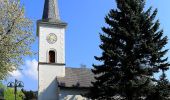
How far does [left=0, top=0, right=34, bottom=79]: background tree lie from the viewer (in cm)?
2138

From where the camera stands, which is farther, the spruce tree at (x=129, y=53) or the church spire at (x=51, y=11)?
the church spire at (x=51, y=11)

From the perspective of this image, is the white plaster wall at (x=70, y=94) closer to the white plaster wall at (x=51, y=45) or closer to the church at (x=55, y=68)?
the church at (x=55, y=68)

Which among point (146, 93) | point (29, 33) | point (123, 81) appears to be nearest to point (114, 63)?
point (123, 81)

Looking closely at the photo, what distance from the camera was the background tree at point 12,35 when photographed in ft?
70.1

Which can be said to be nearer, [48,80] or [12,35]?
[12,35]

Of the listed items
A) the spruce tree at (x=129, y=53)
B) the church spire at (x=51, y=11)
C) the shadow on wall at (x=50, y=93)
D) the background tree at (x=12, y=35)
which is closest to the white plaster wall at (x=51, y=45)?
the church spire at (x=51, y=11)

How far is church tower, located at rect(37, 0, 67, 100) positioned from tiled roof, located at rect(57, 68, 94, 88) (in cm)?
83

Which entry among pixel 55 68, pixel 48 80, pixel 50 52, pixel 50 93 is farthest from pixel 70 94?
pixel 50 52

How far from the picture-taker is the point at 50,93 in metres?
38.5

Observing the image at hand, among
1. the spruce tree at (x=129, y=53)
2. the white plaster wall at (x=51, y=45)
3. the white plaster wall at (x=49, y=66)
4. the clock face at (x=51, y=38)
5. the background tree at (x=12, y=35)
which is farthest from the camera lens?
the clock face at (x=51, y=38)

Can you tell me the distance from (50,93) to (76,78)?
11.5 ft

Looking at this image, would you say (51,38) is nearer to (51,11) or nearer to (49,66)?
(49,66)

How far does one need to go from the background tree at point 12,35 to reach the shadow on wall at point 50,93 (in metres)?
16.0

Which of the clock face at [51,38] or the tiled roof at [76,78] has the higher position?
the clock face at [51,38]
